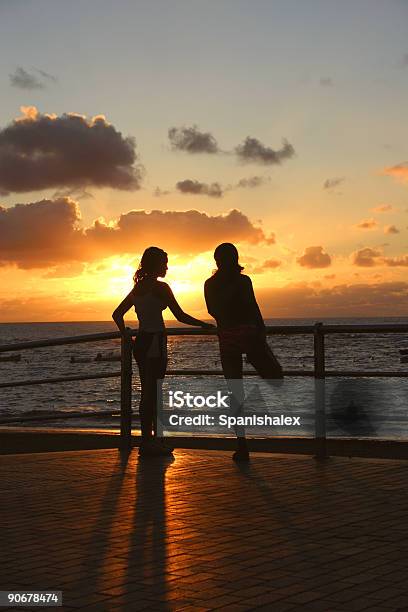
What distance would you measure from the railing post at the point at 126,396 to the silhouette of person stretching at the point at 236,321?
155 cm

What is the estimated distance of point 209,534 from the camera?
6.03 m

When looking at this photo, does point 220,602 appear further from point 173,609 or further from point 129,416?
point 129,416

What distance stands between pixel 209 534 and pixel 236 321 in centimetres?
372

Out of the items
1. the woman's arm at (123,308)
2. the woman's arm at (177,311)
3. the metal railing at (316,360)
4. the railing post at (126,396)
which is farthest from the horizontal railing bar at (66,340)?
the woman's arm at (177,311)

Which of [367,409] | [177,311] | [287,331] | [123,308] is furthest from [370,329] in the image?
[367,409]

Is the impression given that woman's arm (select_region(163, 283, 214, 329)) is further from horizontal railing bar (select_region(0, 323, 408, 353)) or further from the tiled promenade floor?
the tiled promenade floor

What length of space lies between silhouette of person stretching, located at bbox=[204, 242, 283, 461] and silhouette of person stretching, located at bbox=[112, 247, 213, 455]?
39cm

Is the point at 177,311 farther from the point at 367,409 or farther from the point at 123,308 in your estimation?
the point at 367,409

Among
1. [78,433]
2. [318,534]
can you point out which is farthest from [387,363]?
[318,534]

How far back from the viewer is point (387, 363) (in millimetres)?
79875

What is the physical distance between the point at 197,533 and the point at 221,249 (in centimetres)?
396

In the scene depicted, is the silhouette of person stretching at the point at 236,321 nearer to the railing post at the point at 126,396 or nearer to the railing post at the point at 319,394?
the railing post at the point at 319,394

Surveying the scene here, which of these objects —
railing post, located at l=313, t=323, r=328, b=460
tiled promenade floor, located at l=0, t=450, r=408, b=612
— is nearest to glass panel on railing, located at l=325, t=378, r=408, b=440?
railing post, located at l=313, t=323, r=328, b=460

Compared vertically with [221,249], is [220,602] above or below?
below
